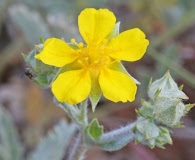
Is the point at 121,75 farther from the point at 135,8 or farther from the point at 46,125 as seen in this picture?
the point at 135,8

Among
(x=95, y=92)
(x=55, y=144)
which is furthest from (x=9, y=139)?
→ (x=95, y=92)

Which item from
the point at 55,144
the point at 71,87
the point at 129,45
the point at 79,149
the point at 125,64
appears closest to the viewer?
the point at 71,87

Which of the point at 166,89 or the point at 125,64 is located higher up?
the point at 166,89

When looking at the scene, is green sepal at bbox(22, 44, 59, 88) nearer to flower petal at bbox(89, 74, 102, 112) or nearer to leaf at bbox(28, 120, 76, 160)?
flower petal at bbox(89, 74, 102, 112)

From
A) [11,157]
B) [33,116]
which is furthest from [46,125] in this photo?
[11,157]

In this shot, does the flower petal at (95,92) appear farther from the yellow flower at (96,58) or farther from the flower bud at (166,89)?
the flower bud at (166,89)

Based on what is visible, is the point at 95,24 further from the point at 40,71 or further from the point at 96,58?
the point at 40,71

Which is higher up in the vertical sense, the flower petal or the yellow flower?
the yellow flower

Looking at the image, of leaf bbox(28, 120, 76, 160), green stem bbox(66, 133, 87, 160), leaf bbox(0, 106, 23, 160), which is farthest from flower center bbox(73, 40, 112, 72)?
leaf bbox(0, 106, 23, 160)
